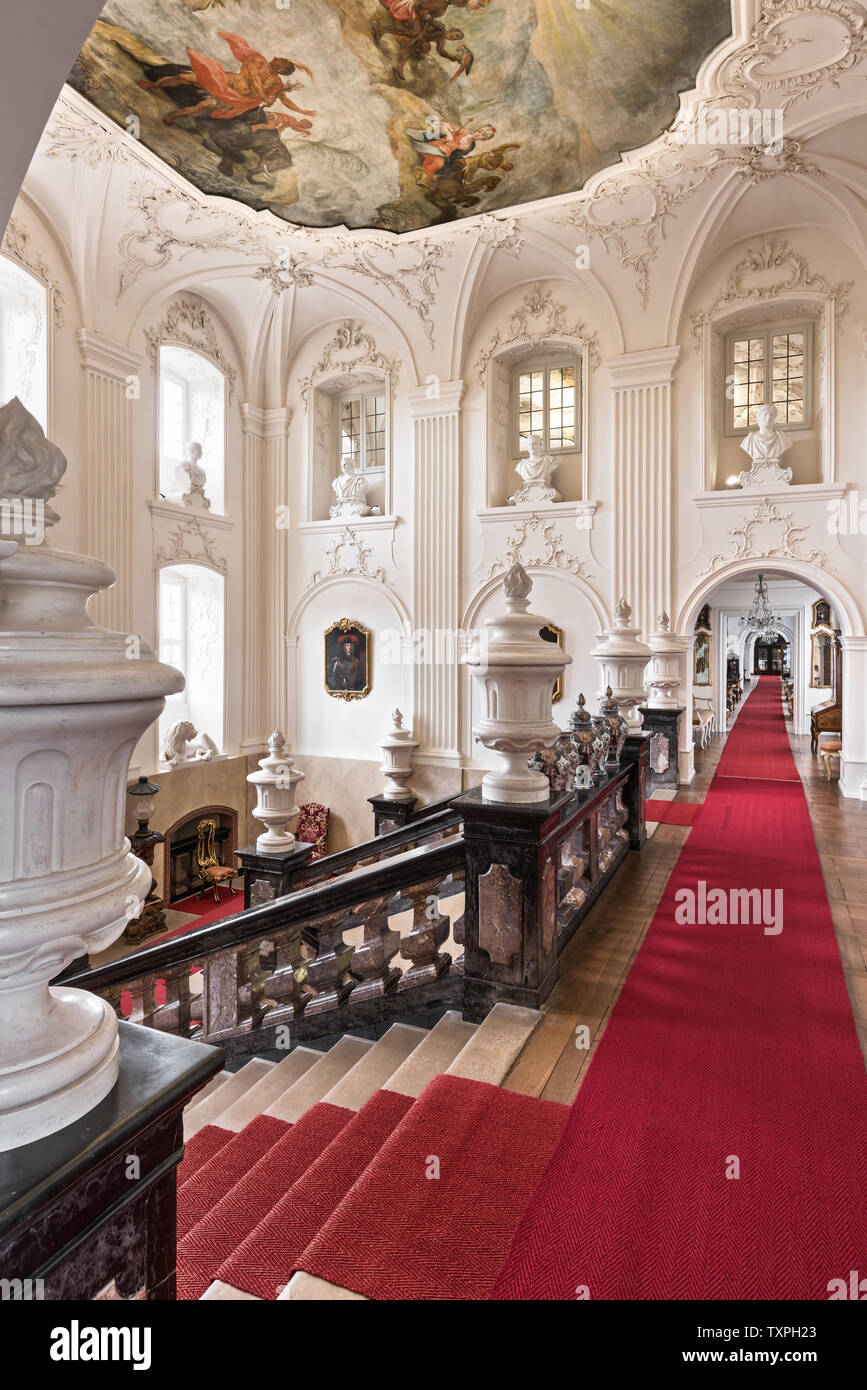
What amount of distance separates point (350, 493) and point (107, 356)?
482cm

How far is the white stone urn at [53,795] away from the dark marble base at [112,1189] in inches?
2.2

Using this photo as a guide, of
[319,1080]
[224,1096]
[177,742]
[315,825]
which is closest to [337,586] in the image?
[177,742]

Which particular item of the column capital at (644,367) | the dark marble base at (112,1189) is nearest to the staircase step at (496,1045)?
the dark marble base at (112,1189)

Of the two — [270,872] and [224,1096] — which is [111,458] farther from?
[224,1096]

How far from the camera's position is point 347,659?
1436 centimetres

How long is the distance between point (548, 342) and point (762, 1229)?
42.8ft

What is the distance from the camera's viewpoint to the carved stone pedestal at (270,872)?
18.6 ft

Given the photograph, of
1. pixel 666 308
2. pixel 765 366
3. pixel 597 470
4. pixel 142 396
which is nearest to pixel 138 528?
pixel 142 396

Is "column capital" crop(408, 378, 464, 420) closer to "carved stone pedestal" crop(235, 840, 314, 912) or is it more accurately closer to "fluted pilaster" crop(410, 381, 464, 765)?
"fluted pilaster" crop(410, 381, 464, 765)

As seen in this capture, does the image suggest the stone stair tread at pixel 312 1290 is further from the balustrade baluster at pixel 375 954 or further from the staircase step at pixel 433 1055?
the balustrade baluster at pixel 375 954

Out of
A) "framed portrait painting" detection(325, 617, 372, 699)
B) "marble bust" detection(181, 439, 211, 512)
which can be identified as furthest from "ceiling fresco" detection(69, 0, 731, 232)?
"framed portrait painting" detection(325, 617, 372, 699)
